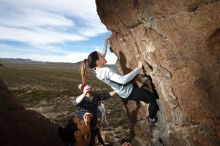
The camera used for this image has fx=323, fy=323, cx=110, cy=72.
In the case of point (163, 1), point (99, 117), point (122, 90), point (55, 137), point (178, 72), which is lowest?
point (55, 137)

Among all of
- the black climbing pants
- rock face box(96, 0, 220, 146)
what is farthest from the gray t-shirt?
rock face box(96, 0, 220, 146)

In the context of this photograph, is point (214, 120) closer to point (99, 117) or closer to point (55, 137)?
point (99, 117)

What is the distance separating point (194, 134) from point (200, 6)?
400 centimetres

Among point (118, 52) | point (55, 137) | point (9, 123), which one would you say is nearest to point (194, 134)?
point (118, 52)

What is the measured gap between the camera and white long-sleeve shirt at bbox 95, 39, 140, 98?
10656 millimetres

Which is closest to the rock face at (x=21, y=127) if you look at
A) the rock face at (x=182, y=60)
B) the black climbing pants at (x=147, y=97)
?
the black climbing pants at (x=147, y=97)

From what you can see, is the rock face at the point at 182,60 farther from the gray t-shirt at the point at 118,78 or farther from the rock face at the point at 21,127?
the rock face at the point at 21,127

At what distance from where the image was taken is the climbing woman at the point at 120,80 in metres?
10.7

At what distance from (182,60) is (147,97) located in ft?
7.42

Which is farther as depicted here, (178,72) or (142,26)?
(142,26)

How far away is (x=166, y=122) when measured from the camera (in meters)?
11.3

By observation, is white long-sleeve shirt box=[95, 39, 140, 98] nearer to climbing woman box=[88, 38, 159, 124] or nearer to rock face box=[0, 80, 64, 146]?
climbing woman box=[88, 38, 159, 124]

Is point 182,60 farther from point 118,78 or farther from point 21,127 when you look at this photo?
point 21,127

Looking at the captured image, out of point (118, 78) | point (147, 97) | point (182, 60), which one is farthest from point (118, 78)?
point (182, 60)
